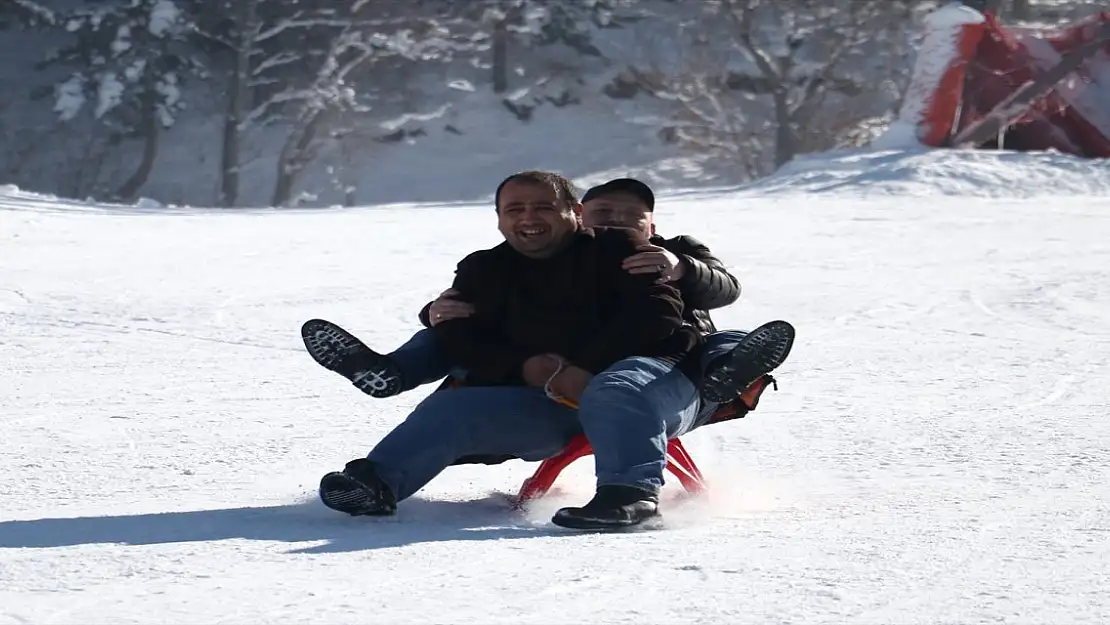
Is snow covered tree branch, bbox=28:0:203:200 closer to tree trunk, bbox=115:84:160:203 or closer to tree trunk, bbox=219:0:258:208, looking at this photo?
tree trunk, bbox=115:84:160:203

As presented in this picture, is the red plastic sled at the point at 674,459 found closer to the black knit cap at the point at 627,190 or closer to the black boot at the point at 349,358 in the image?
the black boot at the point at 349,358

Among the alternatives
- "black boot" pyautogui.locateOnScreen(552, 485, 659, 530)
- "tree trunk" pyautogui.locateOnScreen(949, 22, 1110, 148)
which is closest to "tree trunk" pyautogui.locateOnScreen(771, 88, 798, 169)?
"tree trunk" pyautogui.locateOnScreen(949, 22, 1110, 148)

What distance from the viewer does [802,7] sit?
3400 cm

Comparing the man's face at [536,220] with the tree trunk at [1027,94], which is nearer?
the man's face at [536,220]

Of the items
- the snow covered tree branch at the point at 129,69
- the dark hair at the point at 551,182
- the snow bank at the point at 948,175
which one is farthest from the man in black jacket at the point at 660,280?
the snow covered tree branch at the point at 129,69

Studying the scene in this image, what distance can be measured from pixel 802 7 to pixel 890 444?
29761 millimetres

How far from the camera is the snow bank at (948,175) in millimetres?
14766

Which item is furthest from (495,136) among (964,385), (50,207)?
(964,385)

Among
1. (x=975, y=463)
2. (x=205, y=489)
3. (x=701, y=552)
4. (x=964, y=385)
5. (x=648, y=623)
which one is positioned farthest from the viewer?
(x=964, y=385)

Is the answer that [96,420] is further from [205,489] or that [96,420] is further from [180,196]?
[180,196]

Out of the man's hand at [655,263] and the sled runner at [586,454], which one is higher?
the man's hand at [655,263]

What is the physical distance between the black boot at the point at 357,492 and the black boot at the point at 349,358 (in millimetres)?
274

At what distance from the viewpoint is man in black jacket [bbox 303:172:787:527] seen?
3.87 metres

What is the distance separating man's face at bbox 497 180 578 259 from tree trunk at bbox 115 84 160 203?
2707 cm
